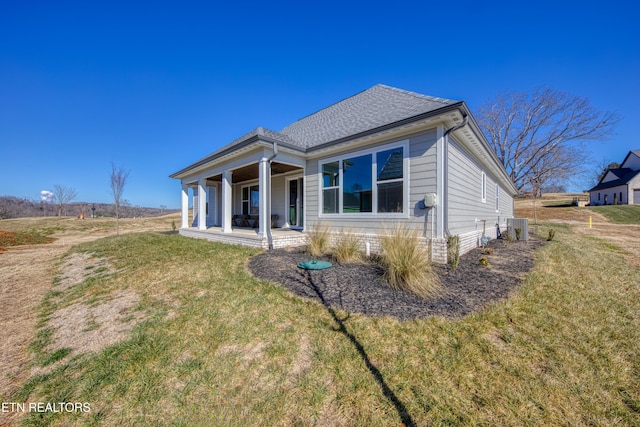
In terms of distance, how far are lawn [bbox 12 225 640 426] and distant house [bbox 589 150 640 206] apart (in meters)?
36.5

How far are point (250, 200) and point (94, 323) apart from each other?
930 centimetres

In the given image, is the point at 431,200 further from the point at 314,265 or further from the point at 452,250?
the point at 314,265

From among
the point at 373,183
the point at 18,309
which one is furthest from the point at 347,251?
the point at 18,309

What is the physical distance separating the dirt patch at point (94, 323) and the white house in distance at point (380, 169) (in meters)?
3.48

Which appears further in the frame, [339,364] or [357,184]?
[357,184]

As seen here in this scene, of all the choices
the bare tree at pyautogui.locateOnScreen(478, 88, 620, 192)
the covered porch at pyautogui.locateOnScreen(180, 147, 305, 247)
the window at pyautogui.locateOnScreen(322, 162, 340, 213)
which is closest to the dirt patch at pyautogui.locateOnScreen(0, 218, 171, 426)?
the covered porch at pyautogui.locateOnScreen(180, 147, 305, 247)

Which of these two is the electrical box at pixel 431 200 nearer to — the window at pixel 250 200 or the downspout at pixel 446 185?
the downspout at pixel 446 185

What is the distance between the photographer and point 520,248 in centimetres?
754

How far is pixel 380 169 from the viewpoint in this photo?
6285 millimetres

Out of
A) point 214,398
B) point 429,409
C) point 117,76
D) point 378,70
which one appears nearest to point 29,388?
point 214,398

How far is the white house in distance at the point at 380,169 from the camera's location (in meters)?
5.38

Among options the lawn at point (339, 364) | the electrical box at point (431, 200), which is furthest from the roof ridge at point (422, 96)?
the lawn at point (339, 364)

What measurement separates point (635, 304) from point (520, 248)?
4.25m

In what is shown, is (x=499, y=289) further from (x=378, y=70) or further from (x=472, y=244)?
(x=378, y=70)
